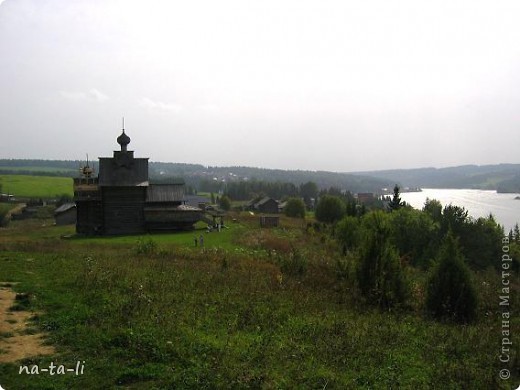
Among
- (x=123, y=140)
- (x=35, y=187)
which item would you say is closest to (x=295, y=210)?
(x=123, y=140)

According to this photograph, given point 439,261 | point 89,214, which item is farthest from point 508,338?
point 89,214

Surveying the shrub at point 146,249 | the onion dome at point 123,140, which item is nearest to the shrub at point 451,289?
the shrub at point 146,249

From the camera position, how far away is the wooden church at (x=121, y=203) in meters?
39.2

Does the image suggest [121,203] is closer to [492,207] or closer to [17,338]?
[17,338]

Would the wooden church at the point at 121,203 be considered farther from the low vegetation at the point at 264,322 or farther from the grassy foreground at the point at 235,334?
the grassy foreground at the point at 235,334

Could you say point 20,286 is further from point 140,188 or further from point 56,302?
point 140,188

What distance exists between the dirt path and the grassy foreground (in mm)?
313

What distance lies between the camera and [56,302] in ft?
40.5

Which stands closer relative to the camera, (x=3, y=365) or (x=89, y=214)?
(x=3, y=365)

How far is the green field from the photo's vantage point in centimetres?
11031

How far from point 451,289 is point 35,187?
4917 inches

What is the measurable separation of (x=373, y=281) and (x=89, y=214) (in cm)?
3113

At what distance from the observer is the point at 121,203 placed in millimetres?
39562

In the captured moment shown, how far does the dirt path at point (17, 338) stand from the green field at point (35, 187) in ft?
332
